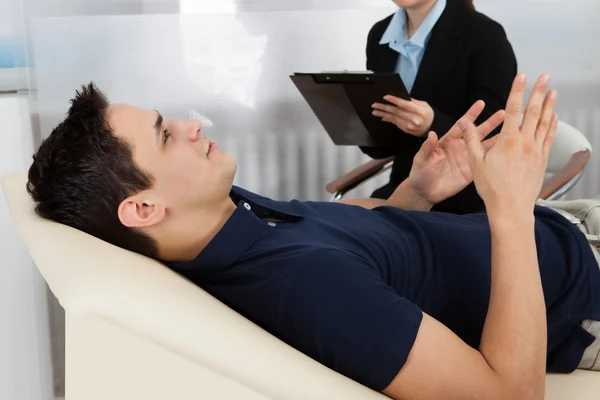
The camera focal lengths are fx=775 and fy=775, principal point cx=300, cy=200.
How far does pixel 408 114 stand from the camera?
6.44ft

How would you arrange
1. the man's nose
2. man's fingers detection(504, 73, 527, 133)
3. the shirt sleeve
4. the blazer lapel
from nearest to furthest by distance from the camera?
the shirt sleeve < man's fingers detection(504, 73, 527, 133) < the man's nose < the blazer lapel

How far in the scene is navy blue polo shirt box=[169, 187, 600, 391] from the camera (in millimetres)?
1063

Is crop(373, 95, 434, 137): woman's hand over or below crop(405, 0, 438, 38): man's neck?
below

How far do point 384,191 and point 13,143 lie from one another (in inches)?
44.5

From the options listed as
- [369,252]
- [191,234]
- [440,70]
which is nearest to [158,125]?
[191,234]

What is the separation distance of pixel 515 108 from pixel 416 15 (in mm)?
1088

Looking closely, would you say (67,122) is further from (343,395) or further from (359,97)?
(359,97)

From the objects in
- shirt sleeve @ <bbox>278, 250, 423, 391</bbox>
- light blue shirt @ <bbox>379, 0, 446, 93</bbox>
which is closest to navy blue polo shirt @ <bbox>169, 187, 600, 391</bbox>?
shirt sleeve @ <bbox>278, 250, 423, 391</bbox>

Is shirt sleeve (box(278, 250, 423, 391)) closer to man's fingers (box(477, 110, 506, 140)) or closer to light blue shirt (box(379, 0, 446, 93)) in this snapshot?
man's fingers (box(477, 110, 506, 140))

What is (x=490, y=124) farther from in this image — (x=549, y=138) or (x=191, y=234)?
(x=191, y=234)

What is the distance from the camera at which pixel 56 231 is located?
1.21m

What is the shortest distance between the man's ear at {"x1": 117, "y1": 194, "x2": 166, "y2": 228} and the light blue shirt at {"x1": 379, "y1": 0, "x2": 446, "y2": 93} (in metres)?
1.19

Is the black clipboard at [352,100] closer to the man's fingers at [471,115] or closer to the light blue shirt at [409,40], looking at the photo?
the light blue shirt at [409,40]

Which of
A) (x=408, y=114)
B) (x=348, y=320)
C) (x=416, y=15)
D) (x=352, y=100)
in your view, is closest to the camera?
(x=348, y=320)
